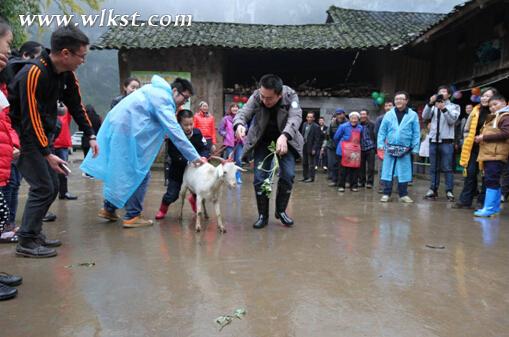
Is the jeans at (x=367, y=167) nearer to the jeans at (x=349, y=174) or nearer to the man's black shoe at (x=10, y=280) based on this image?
the jeans at (x=349, y=174)

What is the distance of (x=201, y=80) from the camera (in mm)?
14594

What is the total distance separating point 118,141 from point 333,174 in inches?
244

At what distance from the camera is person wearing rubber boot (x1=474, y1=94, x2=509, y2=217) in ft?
17.8

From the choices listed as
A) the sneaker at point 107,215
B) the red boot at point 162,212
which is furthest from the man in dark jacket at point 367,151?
the sneaker at point 107,215

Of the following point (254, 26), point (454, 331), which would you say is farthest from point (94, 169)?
point (254, 26)

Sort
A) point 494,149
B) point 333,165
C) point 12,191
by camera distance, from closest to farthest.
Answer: point 12,191
point 494,149
point 333,165

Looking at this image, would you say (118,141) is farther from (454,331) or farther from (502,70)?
(502,70)

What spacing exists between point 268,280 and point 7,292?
1724mm

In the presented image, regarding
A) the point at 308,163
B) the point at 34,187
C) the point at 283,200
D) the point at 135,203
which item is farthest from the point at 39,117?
the point at 308,163

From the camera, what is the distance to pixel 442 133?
23.3 feet

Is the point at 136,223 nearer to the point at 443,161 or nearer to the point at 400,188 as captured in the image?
the point at 400,188

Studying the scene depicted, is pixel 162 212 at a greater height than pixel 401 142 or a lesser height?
lesser

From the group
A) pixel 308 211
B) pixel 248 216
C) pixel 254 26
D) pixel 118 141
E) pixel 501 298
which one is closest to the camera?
pixel 501 298

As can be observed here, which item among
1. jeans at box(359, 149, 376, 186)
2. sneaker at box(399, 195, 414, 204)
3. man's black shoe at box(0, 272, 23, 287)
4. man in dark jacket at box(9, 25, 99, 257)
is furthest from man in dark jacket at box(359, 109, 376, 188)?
man's black shoe at box(0, 272, 23, 287)
